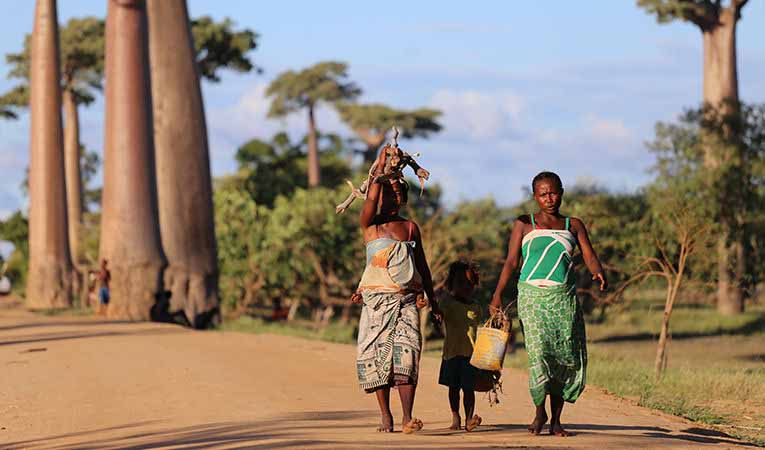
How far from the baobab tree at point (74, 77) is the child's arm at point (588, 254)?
40945mm

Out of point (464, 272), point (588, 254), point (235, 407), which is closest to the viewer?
point (588, 254)

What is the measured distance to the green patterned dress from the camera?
851cm

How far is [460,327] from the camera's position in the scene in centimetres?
893

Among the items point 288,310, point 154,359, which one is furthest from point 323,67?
point 154,359

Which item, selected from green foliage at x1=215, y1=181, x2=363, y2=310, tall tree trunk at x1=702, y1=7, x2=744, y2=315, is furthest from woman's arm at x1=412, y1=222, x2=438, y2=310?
tall tree trunk at x1=702, y1=7, x2=744, y2=315

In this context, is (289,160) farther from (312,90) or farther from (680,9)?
(680,9)

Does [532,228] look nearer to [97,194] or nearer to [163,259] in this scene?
[163,259]

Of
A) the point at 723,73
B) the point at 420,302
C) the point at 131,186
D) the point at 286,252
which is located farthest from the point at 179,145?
the point at 723,73

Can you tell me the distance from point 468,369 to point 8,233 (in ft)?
163

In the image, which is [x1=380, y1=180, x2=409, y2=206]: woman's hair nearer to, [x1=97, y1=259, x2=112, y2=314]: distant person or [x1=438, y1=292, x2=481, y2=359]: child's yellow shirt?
[x1=438, y1=292, x2=481, y2=359]: child's yellow shirt

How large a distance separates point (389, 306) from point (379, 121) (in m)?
53.5

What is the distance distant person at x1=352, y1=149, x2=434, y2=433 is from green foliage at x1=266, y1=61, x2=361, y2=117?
179 feet

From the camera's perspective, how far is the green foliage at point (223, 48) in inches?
1697

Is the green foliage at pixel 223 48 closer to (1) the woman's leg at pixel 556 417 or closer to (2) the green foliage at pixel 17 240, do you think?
(2) the green foliage at pixel 17 240
